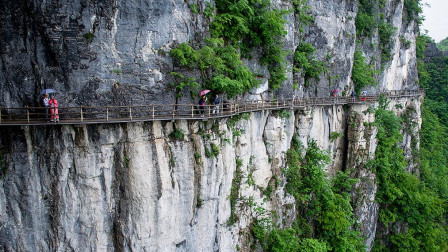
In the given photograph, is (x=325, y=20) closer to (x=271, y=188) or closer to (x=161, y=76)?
(x=271, y=188)

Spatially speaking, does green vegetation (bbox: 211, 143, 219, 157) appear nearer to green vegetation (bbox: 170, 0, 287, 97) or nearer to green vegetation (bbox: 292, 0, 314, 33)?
Result: green vegetation (bbox: 170, 0, 287, 97)

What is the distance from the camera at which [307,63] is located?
24891 millimetres

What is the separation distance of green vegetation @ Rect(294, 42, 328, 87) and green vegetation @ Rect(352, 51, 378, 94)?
6.96 metres

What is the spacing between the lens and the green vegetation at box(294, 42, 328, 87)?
24609 mm

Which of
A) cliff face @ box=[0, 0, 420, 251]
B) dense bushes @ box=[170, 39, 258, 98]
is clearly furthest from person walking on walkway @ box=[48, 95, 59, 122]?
dense bushes @ box=[170, 39, 258, 98]

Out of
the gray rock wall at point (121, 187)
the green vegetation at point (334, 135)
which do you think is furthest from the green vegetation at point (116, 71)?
the green vegetation at point (334, 135)

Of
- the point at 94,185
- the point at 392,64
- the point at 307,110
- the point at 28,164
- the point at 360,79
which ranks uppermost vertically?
the point at 392,64

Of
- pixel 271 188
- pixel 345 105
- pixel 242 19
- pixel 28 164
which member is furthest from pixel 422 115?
pixel 28 164

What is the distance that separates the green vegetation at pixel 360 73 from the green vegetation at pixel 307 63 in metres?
6.96

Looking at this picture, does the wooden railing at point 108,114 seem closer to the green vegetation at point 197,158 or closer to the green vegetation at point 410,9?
the green vegetation at point 197,158

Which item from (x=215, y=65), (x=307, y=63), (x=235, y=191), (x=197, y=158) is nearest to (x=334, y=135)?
(x=307, y=63)

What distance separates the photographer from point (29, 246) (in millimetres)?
12719

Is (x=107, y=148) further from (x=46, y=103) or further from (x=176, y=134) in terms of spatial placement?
(x=176, y=134)

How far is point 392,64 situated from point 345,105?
16882 mm
